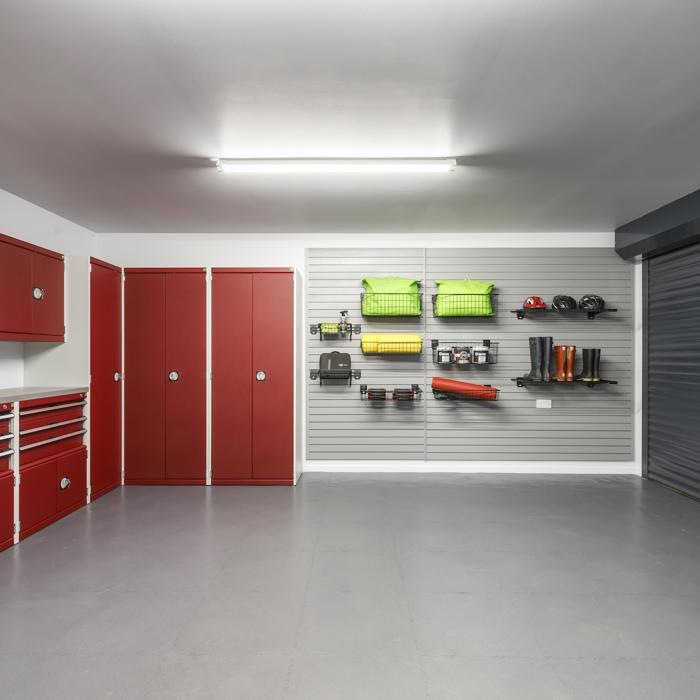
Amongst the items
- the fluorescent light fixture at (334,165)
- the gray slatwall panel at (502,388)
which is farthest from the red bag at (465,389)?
the fluorescent light fixture at (334,165)

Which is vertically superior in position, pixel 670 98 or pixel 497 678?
pixel 670 98

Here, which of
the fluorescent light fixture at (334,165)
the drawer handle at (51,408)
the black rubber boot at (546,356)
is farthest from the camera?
the black rubber boot at (546,356)

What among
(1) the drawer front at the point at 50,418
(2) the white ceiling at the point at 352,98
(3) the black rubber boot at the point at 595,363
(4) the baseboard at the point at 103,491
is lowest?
(4) the baseboard at the point at 103,491

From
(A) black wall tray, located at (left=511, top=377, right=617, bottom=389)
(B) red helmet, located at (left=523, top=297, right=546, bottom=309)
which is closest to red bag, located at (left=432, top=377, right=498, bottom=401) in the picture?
(A) black wall tray, located at (left=511, top=377, right=617, bottom=389)

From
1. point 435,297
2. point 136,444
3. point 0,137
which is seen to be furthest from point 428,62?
point 136,444

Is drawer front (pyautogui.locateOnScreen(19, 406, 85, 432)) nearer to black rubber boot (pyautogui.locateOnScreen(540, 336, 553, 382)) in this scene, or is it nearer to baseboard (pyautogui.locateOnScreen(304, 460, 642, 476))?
baseboard (pyautogui.locateOnScreen(304, 460, 642, 476))

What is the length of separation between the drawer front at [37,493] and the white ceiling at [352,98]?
2.59 metres

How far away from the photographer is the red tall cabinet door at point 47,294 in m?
4.39

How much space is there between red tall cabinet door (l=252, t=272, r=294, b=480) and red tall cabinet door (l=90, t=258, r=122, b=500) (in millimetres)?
1573

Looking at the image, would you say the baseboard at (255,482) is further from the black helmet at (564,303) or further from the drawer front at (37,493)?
the black helmet at (564,303)

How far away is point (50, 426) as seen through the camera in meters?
4.21

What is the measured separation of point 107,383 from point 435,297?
401 centimetres

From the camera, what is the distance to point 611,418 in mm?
6059

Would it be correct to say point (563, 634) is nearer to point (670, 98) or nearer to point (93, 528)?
point (670, 98)
